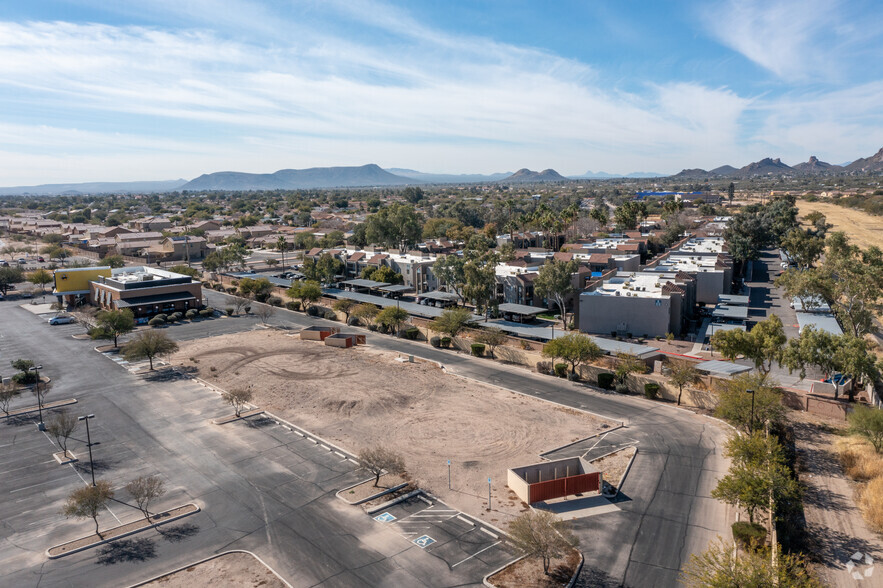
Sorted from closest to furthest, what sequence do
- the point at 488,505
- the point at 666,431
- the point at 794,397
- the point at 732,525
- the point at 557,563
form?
the point at 557,563 < the point at 732,525 < the point at 488,505 < the point at 666,431 < the point at 794,397

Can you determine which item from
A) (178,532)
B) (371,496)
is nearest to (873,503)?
(371,496)

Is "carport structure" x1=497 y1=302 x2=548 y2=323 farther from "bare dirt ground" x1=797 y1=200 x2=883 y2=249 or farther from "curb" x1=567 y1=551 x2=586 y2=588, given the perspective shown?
"bare dirt ground" x1=797 y1=200 x2=883 y2=249

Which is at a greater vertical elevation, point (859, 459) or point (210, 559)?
point (859, 459)

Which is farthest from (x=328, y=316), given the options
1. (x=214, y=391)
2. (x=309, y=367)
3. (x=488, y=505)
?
(x=488, y=505)

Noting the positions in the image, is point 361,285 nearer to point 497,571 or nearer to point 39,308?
point 39,308

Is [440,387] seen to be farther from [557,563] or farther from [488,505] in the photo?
[557,563]
